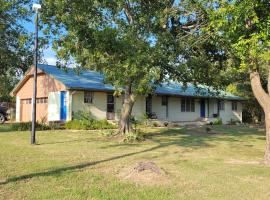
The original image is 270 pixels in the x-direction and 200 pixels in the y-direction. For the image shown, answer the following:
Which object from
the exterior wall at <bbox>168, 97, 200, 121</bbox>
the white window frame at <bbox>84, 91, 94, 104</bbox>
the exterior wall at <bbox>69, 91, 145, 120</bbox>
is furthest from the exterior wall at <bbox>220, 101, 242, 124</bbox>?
the white window frame at <bbox>84, 91, 94, 104</bbox>

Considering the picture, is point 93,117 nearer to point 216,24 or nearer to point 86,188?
point 216,24

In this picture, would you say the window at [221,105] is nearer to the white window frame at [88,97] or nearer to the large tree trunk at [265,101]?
the white window frame at [88,97]

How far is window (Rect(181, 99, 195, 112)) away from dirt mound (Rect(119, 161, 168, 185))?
95.0 feet

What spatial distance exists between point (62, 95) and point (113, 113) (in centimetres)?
437

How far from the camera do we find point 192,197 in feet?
26.9

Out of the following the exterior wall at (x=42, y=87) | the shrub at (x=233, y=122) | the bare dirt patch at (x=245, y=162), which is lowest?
the bare dirt patch at (x=245, y=162)

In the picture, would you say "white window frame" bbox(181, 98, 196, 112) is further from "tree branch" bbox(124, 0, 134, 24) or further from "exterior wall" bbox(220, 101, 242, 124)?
"tree branch" bbox(124, 0, 134, 24)

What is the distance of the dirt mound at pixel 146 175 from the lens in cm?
944

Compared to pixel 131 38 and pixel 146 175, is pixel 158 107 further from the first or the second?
pixel 146 175

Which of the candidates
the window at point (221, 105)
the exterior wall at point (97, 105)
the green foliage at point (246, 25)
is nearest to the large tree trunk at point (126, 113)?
the green foliage at point (246, 25)

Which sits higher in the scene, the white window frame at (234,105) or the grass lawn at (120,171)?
the white window frame at (234,105)

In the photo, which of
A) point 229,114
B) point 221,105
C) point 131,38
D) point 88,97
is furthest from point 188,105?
point 131,38

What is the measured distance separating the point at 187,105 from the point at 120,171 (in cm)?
2937

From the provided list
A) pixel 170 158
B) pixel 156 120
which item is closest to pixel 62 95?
pixel 156 120
